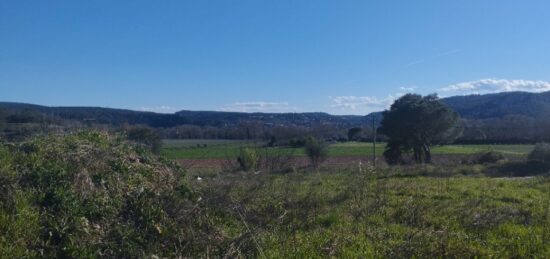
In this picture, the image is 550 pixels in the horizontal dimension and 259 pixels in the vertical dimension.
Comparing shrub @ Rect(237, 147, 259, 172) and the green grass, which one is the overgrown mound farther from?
shrub @ Rect(237, 147, 259, 172)

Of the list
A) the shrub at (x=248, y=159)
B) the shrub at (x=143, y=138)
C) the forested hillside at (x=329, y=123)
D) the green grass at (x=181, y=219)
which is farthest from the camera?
the forested hillside at (x=329, y=123)

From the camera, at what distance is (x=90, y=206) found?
5.70 meters

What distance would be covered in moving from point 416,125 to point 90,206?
35392mm

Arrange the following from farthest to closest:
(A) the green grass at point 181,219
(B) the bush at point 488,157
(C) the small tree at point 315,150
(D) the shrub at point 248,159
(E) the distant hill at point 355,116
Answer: (E) the distant hill at point 355,116
(C) the small tree at point 315,150
(B) the bush at point 488,157
(D) the shrub at point 248,159
(A) the green grass at point 181,219

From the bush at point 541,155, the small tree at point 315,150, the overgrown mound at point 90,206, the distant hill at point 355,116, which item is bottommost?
the small tree at point 315,150

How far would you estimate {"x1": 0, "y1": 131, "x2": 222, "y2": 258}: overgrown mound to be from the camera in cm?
511

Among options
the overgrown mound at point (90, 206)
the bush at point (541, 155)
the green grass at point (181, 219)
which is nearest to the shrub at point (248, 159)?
the bush at point (541, 155)

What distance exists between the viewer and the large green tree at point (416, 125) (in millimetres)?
38562

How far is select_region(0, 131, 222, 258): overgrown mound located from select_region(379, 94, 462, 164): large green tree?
3311 cm

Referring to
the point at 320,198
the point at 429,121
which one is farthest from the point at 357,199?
the point at 429,121

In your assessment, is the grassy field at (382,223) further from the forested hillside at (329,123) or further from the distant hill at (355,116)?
the distant hill at (355,116)

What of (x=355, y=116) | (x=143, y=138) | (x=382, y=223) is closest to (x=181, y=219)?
(x=382, y=223)

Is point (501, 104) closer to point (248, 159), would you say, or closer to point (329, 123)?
point (329, 123)

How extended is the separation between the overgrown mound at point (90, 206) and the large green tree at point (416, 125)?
33.1m
